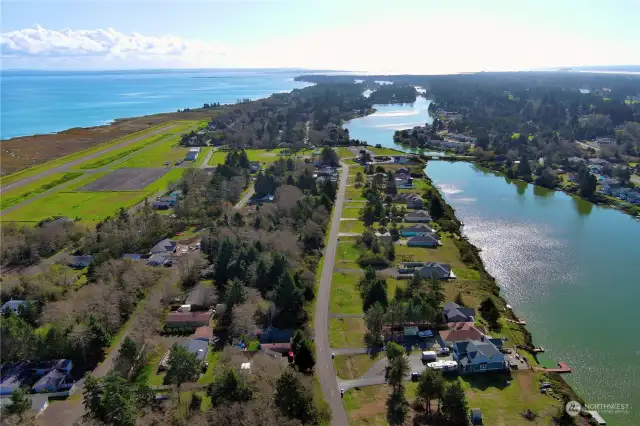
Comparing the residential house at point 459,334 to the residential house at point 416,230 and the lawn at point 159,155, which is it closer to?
the residential house at point 416,230

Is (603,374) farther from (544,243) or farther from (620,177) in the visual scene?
(620,177)

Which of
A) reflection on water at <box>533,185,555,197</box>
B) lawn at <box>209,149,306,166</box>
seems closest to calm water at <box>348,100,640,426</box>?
reflection on water at <box>533,185,555,197</box>

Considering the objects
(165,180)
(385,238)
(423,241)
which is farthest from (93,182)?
(423,241)

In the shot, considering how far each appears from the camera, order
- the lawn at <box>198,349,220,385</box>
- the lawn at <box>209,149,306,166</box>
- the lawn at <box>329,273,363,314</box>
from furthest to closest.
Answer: the lawn at <box>209,149,306,166</box>, the lawn at <box>329,273,363,314</box>, the lawn at <box>198,349,220,385</box>

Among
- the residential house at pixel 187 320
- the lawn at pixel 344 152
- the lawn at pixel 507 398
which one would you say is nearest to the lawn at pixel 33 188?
the residential house at pixel 187 320

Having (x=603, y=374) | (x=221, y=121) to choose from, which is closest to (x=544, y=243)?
(x=603, y=374)

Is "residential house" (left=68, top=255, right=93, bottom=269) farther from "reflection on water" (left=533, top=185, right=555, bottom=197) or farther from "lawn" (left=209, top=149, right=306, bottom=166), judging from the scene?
"reflection on water" (left=533, top=185, right=555, bottom=197)
